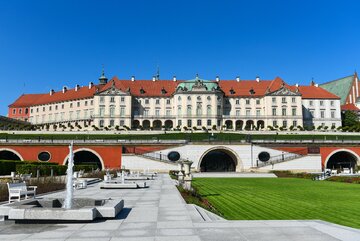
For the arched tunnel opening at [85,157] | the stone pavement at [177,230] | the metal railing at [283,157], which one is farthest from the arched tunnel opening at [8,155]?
the stone pavement at [177,230]

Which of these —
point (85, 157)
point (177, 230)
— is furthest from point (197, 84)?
point (177, 230)

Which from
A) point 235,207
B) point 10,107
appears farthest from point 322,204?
point 10,107

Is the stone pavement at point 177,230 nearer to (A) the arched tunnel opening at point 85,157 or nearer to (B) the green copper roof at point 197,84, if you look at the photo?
(A) the arched tunnel opening at point 85,157

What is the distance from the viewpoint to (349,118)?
9631 centimetres

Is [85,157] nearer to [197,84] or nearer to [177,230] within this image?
[197,84]

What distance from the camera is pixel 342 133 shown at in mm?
72312

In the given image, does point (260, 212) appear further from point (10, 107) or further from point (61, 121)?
point (10, 107)

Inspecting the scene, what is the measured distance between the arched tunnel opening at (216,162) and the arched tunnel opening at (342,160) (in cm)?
1660

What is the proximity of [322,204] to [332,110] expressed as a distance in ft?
278

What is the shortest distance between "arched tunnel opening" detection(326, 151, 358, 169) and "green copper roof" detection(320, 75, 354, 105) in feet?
194

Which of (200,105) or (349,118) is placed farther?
(349,118)

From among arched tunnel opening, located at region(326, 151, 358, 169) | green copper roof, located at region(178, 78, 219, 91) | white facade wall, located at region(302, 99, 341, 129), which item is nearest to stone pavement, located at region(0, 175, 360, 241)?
arched tunnel opening, located at region(326, 151, 358, 169)

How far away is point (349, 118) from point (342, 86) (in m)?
25.5

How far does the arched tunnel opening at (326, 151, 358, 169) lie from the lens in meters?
58.4
